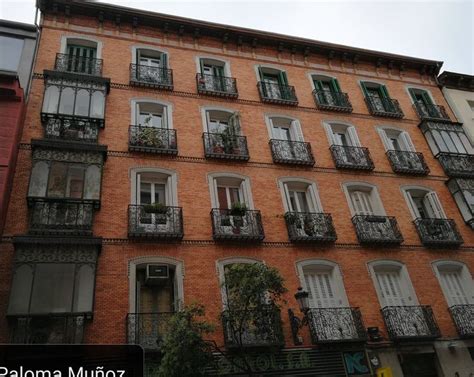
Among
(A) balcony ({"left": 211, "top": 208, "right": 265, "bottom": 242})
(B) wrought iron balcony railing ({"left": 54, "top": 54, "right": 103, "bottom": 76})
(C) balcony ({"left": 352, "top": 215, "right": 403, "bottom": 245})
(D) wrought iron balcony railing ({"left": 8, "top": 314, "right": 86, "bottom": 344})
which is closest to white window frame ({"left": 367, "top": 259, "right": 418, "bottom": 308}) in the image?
(C) balcony ({"left": 352, "top": 215, "right": 403, "bottom": 245})

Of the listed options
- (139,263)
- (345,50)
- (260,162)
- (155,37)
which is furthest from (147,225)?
(345,50)

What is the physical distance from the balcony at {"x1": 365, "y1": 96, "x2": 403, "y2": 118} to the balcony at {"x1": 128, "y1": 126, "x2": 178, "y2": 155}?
973cm

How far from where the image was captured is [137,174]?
539 inches

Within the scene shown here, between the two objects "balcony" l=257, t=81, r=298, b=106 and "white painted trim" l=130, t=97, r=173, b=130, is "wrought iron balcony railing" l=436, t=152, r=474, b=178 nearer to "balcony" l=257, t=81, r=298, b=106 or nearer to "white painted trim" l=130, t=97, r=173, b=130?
"balcony" l=257, t=81, r=298, b=106

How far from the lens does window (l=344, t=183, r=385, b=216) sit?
15648 millimetres

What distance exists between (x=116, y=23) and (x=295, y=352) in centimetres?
1502

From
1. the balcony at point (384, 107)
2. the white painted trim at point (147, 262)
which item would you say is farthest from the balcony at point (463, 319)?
the balcony at point (384, 107)

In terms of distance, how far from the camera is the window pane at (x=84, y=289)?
10297 millimetres

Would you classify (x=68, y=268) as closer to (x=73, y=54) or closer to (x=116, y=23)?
(x=73, y=54)

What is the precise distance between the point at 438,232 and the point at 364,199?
116 inches

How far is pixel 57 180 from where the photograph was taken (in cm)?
1227

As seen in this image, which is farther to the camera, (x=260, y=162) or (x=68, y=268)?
(x=260, y=162)

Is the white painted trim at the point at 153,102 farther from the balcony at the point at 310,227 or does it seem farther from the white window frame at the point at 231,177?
the balcony at the point at 310,227

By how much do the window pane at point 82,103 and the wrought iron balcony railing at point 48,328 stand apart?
7.16 metres
